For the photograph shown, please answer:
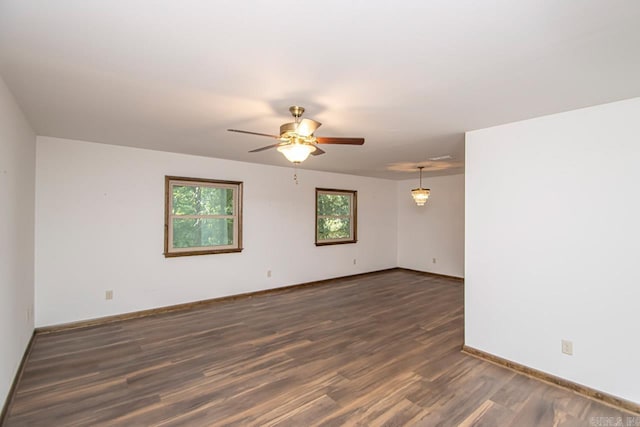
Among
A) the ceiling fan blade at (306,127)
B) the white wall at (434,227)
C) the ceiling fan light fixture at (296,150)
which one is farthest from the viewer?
the white wall at (434,227)

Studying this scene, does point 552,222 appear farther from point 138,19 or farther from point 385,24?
point 138,19

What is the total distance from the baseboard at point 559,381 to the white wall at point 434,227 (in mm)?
3893

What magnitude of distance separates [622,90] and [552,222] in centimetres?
113

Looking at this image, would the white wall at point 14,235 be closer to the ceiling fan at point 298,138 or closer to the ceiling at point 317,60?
the ceiling at point 317,60

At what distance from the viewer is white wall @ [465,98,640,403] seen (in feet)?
8.00

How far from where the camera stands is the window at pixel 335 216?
6.72m

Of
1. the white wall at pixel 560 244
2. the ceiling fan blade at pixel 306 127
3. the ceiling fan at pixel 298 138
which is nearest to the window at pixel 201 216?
the ceiling fan at pixel 298 138

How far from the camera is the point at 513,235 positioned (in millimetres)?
3043

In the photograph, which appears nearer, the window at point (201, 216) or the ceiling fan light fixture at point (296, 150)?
the ceiling fan light fixture at point (296, 150)

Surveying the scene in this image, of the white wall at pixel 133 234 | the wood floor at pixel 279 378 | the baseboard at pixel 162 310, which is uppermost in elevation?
the white wall at pixel 133 234

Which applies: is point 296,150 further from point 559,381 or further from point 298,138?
point 559,381

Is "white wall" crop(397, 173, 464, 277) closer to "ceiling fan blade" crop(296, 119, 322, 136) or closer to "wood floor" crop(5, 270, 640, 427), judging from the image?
"wood floor" crop(5, 270, 640, 427)

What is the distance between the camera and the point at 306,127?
2414mm

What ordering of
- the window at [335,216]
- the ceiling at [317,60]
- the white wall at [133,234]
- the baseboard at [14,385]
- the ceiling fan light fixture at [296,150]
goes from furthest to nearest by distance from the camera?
the window at [335,216] < the white wall at [133,234] < the ceiling fan light fixture at [296,150] < the baseboard at [14,385] < the ceiling at [317,60]
